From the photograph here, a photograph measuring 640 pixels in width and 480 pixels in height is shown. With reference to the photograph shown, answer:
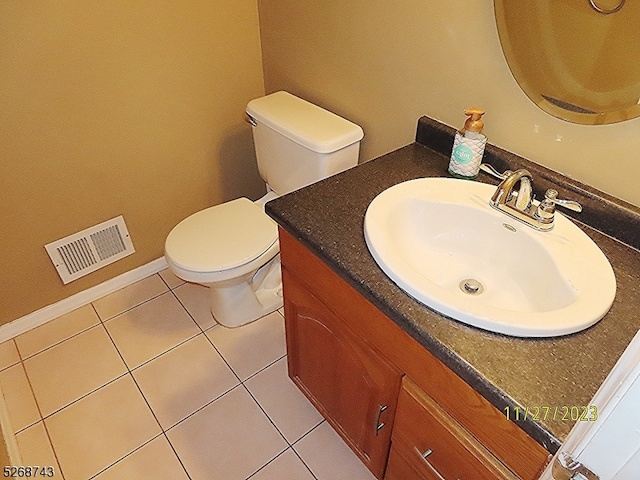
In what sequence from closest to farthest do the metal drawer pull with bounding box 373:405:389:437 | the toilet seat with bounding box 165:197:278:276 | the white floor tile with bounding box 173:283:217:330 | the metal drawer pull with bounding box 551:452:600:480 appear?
the metal drawer pull with bounding box 551:452:600:480
the metal drawer pull with bounding box 373:405:389:437
the toilet seat with bounding box 165:197:278:276
the white floor tile with bounding box 173:283:217:330

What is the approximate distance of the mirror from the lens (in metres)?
0.90

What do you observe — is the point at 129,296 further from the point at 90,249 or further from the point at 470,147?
the point at 470,147

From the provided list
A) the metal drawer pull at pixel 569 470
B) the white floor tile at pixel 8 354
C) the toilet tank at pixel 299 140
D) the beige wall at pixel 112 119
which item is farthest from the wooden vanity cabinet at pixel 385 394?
the white floor tile at pixel 8 354

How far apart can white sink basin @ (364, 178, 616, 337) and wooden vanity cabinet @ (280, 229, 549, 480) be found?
11cm

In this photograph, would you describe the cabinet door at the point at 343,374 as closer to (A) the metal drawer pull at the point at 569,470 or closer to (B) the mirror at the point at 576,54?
(A) the metal drawer pull at the point at 569,470

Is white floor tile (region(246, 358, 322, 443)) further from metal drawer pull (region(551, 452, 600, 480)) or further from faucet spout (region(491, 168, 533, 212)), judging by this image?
metal drawer pull (region(551, 452, 600, 480))

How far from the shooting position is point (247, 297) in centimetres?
180

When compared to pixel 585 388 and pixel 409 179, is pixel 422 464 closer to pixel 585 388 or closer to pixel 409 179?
pixel 585 388

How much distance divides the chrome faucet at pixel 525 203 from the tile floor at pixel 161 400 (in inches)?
36.7

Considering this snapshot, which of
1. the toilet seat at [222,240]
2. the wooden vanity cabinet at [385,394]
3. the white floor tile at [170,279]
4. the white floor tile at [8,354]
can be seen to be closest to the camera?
the wooden vanity cabinet at [385,394]

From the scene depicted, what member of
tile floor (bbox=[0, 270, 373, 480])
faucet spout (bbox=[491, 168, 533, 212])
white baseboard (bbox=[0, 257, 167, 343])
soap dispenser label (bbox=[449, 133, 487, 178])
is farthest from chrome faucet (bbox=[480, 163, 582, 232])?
white baseboard (bbox=[0, 257, 167, 343])

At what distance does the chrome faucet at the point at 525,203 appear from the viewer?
98 centimetres

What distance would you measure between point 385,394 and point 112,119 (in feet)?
4.40
